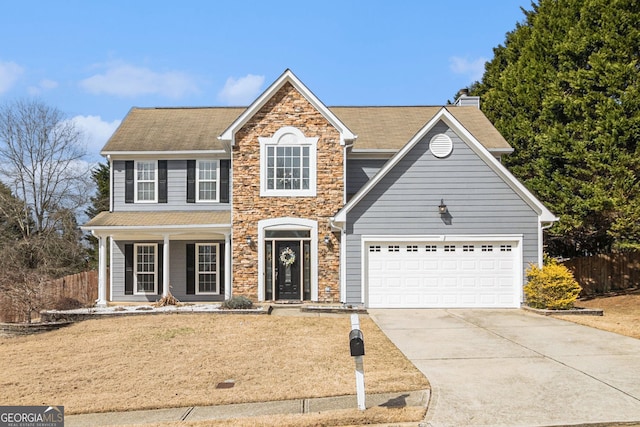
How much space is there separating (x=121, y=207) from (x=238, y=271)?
5.54 m

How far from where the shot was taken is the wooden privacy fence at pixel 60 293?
1855cm

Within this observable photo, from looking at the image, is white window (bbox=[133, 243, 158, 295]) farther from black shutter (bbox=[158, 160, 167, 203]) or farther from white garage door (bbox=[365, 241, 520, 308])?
white garage door (bbox=[365, 241, 520, 308])

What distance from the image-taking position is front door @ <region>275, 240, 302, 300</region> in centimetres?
1939

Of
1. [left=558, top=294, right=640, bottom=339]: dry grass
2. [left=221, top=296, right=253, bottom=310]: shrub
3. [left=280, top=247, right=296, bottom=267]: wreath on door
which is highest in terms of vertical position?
[left=280, top=247, right=296, bottom=267]: wreath on door

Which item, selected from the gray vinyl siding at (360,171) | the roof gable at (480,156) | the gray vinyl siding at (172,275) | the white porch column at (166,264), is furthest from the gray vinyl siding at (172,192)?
the roof gable at (480,156)

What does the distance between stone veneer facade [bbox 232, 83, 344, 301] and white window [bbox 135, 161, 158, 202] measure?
147 inches

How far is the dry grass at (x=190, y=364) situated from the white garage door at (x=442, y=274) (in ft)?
9.86

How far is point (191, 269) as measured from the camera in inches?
837

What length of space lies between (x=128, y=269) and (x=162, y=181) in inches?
138

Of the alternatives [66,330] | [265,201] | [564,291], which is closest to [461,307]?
[564,291]

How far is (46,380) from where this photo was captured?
9.88 meters

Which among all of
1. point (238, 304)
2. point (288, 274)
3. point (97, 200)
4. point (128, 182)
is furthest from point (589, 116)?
point (97, 200)

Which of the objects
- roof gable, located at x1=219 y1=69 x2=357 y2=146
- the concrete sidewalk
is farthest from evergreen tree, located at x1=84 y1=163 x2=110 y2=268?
the concrete sidewalk

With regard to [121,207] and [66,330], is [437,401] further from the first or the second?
[121,207]
